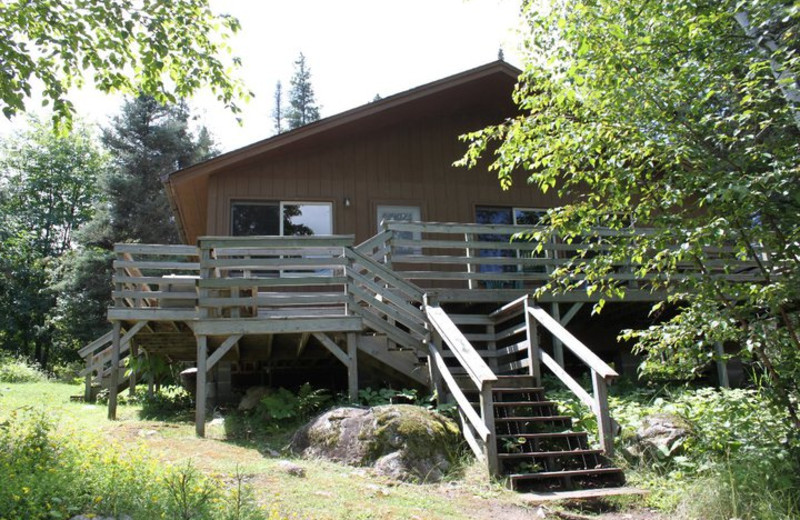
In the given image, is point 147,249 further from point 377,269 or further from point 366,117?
point 366,117

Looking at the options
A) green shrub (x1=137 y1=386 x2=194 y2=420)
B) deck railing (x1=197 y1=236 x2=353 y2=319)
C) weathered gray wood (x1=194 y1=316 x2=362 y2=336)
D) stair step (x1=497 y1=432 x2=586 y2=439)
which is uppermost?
deck railing (x1=197 y1=236 x2=353 y2=319)

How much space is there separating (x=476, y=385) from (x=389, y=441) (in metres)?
1.24

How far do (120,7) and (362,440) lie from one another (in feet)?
17.8

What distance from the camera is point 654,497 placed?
5477 millimetres

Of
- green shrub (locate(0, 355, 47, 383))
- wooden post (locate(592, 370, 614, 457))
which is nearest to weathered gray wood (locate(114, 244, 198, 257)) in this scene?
wooden post (locate(592, 370, 614, 457))

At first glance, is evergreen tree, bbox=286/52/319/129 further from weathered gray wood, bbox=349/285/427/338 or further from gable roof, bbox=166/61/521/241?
weathered gray wood, bbox=349/285/427/338

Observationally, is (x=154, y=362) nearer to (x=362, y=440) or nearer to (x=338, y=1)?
(x=362, y=440)

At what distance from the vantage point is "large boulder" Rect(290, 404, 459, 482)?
6168 mm

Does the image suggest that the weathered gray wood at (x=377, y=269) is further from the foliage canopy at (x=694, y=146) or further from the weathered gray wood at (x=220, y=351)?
the foliage canopy at (x=694, y=146)

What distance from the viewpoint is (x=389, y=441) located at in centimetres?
638

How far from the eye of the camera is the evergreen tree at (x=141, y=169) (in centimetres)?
2656

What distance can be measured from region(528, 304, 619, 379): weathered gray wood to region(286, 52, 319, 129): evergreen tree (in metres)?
38.3

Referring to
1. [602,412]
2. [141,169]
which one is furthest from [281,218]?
[141,169]

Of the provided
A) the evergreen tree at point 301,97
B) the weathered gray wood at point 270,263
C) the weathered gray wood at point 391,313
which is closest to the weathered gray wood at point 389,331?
the weathered gray wood at point 391,313
